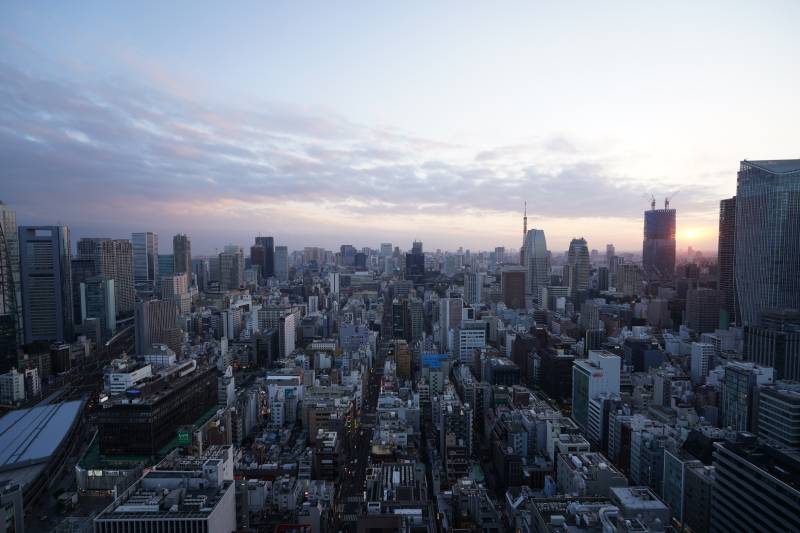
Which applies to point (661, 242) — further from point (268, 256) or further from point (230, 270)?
point (268, 256)

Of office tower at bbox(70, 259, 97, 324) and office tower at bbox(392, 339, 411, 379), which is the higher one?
office tower at bbox(70, 259, 97, 324)

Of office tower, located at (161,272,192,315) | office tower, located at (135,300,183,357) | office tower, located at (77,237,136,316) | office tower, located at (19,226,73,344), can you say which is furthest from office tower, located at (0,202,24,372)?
office tower, located at (161,272,192,315)

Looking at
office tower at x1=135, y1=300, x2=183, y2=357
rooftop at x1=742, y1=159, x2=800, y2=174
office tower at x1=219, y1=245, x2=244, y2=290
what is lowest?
office tower at x1=135, y1=300, x2=183, y2=357

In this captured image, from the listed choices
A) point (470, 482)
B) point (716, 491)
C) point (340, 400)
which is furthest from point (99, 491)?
point (716, 491)

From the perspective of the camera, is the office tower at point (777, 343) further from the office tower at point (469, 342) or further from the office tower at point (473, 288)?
the office tower at point (473, 288)

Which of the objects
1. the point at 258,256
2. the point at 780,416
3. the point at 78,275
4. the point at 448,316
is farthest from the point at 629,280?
the point at 258,256

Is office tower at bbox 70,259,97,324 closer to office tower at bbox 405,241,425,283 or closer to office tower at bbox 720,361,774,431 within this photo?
office tower at bbox 405,241,425,283
